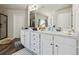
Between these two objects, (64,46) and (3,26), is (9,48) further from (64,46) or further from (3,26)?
(64,46)

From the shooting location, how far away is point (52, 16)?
2367 mm

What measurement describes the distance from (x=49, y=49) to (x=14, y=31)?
77 cm

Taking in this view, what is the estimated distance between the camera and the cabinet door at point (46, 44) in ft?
6.88

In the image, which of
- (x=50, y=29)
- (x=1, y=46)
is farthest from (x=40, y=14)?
(x=1, y=46)

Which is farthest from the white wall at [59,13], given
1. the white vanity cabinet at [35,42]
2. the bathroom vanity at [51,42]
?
the white vanity cabinet at [35,42]

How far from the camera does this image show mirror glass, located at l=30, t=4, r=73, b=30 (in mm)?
2213

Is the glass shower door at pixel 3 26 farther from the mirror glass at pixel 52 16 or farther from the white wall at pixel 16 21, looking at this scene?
the mirror glass at pixel 52 16

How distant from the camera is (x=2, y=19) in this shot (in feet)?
7.42

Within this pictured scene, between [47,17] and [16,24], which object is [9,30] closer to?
[16,24]

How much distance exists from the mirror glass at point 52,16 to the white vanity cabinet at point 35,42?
26cm

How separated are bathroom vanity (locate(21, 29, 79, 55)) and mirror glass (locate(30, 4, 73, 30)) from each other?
0.25 metres
